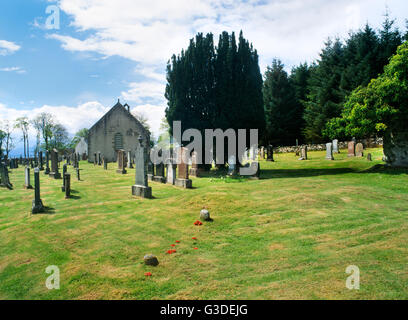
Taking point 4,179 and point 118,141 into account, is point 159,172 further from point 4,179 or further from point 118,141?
point 118,141

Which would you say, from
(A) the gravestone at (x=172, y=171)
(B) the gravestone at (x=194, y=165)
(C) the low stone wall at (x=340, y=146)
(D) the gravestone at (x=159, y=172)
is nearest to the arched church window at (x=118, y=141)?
(C) the low stone wall at (x=340, y=146)

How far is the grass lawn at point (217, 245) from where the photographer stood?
4.51 metres

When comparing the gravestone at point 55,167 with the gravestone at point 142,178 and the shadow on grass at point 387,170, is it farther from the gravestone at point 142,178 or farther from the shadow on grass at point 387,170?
the shadow on grass at point 387,170

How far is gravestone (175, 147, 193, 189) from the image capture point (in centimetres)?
1359

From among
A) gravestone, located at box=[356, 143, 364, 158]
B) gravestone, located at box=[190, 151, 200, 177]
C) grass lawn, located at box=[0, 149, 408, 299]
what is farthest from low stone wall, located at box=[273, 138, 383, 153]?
grass lawn, located at box=[0, 149, 408, 299]

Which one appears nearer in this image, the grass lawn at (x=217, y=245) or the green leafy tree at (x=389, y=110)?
the grass lawn at (x=217, y=245)

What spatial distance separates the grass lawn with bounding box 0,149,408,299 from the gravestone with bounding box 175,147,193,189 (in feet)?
9.84

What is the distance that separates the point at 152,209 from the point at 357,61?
113 feet

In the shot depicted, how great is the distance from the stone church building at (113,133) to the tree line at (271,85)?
20.2 m

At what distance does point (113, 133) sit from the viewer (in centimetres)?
3975

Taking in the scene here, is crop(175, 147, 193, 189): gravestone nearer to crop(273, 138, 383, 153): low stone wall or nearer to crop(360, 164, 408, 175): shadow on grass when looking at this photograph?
crop(360, 164, 408, 175): shadow on grass

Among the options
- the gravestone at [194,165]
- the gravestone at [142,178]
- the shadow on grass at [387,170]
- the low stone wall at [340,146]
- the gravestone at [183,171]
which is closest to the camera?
the gravestone at [142,178]

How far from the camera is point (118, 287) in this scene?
15.2 feet
